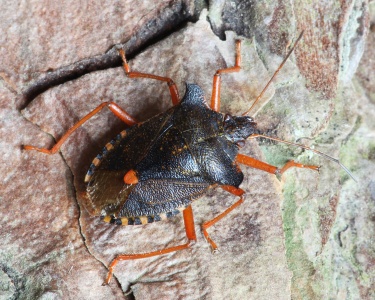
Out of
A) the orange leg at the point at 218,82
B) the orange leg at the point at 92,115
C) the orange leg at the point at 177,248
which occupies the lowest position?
the orange leg at the point at 177,248

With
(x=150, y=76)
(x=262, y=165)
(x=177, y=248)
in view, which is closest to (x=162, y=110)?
(x=150, y=76)

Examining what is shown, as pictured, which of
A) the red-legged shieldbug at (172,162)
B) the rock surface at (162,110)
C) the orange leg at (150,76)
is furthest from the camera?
the orange leg at (150,76)

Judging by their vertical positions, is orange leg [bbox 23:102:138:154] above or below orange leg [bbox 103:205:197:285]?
above

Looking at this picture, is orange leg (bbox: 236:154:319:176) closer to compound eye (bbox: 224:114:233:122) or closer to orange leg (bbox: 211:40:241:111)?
compound eye (bbox: 224:114:233:122)

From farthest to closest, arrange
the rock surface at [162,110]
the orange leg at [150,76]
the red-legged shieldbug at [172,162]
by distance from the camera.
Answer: the orange leg at [150,76]
the red-legged shieldbug at [172,162]
the rock surface at [162,110]

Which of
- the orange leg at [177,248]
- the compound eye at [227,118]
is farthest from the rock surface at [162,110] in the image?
the compound eye at [227,118]

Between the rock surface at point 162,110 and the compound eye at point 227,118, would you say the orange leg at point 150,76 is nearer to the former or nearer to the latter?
the rock surface at point 162,110

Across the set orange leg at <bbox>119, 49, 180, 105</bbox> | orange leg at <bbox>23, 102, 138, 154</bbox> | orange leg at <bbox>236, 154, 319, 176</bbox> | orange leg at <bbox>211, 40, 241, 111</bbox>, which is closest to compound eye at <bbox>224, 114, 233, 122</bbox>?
orange leg at <bbox>211, 40, 241, 111</bbox>

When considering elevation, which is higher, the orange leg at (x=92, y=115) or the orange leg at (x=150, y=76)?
the orange leg at (x=150, y=76)
